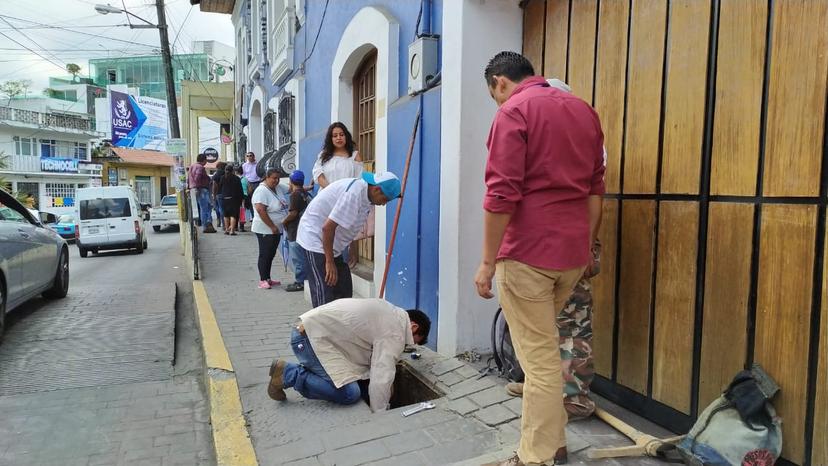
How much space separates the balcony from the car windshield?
2701cm

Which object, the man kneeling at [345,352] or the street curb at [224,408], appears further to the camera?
the man kneeling at [345,352]

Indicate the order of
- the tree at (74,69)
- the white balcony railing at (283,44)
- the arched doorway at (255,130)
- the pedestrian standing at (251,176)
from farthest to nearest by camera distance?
1. the tree at (74,69)
2. the arched doorway at (255,130)
3. the pedestrian standing at (251,176)
4. the white balcony railing at (283,44)

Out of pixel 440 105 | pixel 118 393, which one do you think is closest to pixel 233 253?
pixel 118 393

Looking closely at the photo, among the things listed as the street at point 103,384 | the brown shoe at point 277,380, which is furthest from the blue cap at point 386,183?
the street at point 103,384

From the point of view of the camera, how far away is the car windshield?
15688 millimetres

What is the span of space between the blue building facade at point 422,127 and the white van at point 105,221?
9.73m

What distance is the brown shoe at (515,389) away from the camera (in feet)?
10.4

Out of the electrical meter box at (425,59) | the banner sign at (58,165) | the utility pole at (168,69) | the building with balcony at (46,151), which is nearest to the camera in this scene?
the electrical meter box at (425,59)

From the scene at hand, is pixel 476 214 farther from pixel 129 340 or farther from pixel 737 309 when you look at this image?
pixel 129 340

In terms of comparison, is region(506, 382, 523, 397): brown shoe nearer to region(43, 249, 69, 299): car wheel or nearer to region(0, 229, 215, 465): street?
region(0, 229, 215, 465): street

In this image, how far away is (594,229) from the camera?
268 cm

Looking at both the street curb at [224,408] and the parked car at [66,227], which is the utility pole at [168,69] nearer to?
the parked car at [66,227]

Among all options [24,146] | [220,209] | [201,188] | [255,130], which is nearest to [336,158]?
[220,209]

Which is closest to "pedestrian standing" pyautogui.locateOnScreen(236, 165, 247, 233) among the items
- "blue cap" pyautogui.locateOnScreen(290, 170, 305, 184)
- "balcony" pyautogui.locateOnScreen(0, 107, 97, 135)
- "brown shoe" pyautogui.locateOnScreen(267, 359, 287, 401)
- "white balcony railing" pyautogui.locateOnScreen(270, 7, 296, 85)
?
"white balcony railing" pyautogui.locateOnScreen(270, 7, 296, 85)
